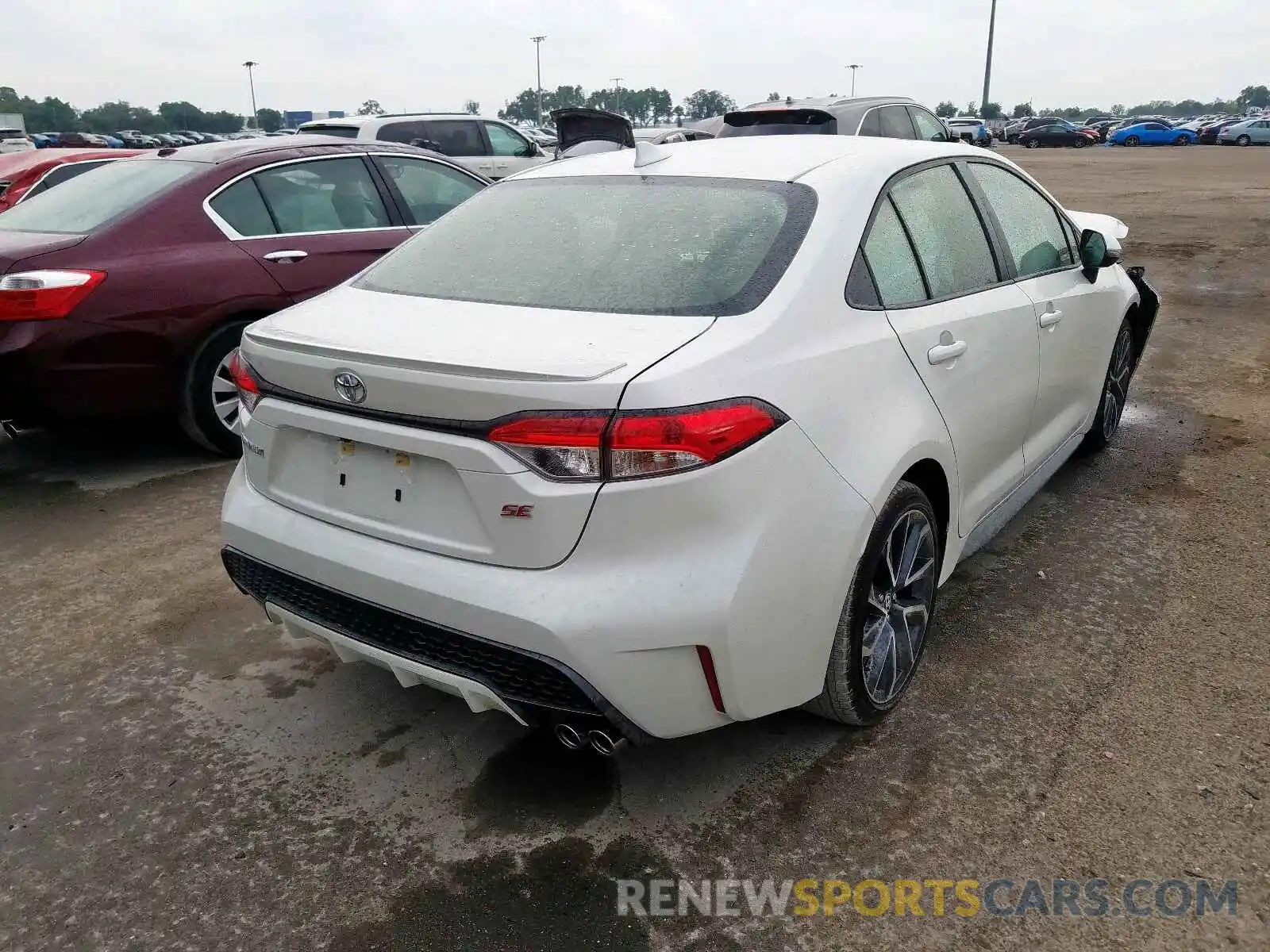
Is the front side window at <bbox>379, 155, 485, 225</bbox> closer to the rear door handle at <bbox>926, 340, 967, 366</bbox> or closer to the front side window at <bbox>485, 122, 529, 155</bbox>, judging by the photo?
the rear door handle at <bbox>926, 340, 967, 366</bbox>

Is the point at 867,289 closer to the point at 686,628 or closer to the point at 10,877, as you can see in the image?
the point at 686,628

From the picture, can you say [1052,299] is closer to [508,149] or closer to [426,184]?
[426,184]

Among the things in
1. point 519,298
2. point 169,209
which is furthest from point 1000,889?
point 169,209

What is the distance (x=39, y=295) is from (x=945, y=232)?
152 inches

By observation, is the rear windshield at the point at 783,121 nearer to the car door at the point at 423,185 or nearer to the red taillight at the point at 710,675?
the car door at the point at 423,185

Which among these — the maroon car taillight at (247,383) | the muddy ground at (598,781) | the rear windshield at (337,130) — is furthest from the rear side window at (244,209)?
the rear windshield at (337,130)

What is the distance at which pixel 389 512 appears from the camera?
2408 mm

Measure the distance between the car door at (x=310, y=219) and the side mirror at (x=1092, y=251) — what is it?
3599 mm

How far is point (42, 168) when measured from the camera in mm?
9906

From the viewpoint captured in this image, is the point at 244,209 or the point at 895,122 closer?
the point at 244,209

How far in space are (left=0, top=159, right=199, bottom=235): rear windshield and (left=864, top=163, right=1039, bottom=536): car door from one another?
154 inches

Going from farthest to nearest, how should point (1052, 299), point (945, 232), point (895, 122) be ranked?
1. point (895, 122)
2. point (1052, 299)
3. point (945, 232)

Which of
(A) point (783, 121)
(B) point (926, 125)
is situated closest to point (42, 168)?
(A) point (783, 121)

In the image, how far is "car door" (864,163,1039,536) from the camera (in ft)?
9.39
